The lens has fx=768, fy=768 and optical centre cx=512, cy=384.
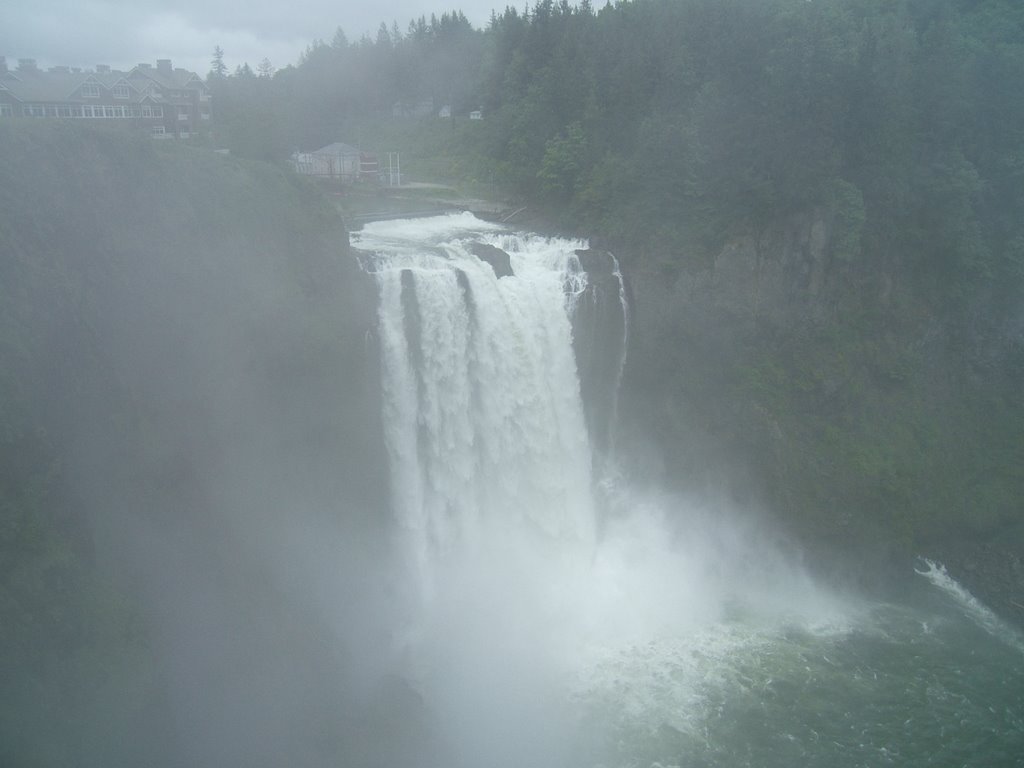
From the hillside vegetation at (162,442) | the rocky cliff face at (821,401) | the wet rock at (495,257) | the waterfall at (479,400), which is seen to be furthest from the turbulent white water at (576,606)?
the hillside vegetation at (162,442)

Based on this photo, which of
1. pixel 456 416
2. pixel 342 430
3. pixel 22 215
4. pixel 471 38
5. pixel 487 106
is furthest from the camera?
pixel 471 38

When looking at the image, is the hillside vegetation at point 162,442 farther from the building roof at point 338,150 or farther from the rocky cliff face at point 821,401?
the building roof at point 338,150

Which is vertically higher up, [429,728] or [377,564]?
[377,564]

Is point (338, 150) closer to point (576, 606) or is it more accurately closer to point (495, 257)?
point (495, 257)

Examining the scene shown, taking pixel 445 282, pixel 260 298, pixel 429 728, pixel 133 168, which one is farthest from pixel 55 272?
pixel 429 728

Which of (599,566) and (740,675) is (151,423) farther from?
(740,675)

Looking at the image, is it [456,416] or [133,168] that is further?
[456,416]
